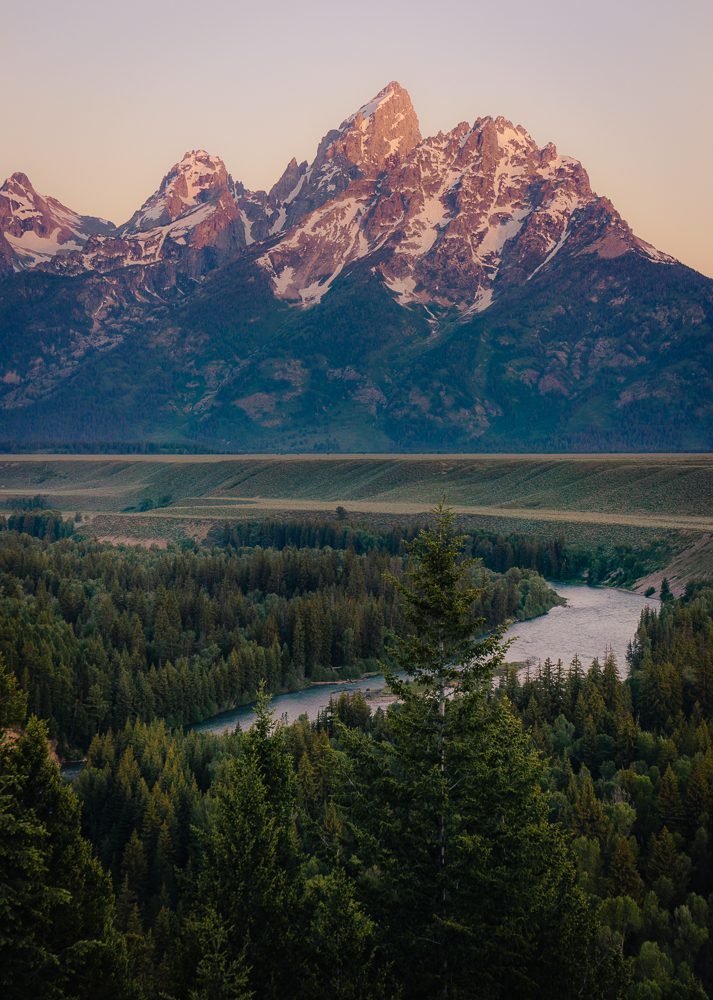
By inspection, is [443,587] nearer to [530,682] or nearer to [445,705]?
[445,705]

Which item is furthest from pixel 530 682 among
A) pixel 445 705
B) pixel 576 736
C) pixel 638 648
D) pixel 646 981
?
pixel 445 705

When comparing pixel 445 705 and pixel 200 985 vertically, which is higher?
pixel 445 705

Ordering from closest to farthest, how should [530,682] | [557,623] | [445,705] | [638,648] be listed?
[445,705]
[530,682]
[638,648]
[557,623]

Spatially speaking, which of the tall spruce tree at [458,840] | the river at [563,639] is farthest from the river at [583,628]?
the tall spruce tree at [458,840]

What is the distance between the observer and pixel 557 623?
123 meters

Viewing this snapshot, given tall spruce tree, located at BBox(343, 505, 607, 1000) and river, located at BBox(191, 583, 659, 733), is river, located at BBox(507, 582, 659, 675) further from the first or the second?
tall spruce tree, located at BBox(343, 505, 607, 1000)

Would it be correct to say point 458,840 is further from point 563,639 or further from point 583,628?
point 583,628

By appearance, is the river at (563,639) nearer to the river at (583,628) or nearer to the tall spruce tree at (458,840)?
the river at (583,628)

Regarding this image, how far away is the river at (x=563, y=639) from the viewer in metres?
89.7

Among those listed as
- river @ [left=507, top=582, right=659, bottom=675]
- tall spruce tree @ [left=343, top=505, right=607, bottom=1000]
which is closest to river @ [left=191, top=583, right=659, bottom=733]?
river @ [left=507, top=582, right=659, bottom=675]

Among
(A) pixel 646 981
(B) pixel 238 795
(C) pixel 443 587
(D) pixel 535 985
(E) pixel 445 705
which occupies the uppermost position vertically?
(C) pixel 443 587

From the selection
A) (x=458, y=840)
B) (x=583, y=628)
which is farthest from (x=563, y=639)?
(x=458, y=840)

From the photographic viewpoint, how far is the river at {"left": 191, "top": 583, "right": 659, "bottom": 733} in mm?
89688

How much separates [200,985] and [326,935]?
3667 mm
